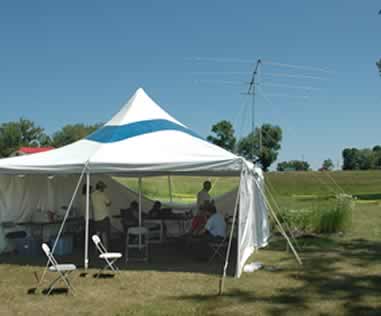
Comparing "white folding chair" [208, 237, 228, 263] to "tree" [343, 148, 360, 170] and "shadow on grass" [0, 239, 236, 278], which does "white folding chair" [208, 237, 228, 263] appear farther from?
"tree" [343, 148, 360, 170]

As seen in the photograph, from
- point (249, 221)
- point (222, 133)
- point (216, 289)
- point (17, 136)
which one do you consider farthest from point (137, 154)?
point (17, 136)

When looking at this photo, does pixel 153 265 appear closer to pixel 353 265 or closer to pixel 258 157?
Answer: pixel 353 265

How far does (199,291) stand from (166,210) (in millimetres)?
5145

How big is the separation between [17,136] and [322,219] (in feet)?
209

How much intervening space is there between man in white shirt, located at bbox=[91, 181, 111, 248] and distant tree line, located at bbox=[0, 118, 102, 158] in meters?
56.5

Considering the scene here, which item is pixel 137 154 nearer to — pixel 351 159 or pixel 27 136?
pixel 27 136

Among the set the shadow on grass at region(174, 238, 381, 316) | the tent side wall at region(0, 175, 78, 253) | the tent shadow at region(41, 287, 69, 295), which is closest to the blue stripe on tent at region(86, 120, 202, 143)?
the tent side wall at region(0, 175, 78, 253)

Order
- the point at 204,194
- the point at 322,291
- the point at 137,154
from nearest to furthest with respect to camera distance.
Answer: the point at 322,291 → the point at 137,154 → the point at 204,194

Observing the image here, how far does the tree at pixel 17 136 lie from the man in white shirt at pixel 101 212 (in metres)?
61.8

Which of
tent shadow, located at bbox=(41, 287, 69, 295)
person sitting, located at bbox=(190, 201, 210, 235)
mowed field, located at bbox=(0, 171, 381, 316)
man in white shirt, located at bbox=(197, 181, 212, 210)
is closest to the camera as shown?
mowed field, located at bbox=(0, 171, 381, 316)

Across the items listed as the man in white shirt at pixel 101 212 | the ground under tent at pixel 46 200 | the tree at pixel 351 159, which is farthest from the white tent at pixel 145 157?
the tree at pixel 351 159

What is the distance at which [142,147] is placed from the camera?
8445 millimetres

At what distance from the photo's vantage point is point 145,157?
7.98 metres

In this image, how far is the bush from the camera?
40.4ft
